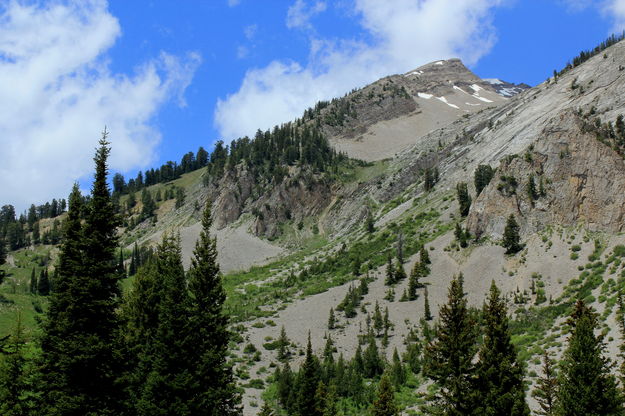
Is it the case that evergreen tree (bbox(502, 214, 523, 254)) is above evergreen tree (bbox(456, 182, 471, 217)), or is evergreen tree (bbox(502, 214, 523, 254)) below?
below

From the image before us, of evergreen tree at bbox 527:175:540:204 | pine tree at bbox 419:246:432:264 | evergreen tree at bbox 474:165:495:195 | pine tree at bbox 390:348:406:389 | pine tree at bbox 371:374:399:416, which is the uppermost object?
evergreen tree at bbox 474:165:495:195

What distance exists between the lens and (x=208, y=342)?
31.6 m

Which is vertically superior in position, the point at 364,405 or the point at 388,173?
the point at 388,173

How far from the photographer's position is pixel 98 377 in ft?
77.6

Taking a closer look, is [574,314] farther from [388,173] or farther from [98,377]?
[388,173]

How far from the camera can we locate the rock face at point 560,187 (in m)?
88.4

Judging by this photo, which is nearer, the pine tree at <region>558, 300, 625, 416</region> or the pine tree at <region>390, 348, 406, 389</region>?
the pine tree at <region>558, 300, 625, 416</region>

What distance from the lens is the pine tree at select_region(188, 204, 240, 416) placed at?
97.1 feet

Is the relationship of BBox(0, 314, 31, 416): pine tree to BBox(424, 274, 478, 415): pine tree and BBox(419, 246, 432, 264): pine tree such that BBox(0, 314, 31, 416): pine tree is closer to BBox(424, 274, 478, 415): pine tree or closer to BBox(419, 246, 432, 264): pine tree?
BBox(424, 274, 478, 415): pine tree

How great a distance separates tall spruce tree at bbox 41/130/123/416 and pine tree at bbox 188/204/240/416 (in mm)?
5907

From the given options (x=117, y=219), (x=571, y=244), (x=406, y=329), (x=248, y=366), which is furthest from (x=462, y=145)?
(x=117, y=219)

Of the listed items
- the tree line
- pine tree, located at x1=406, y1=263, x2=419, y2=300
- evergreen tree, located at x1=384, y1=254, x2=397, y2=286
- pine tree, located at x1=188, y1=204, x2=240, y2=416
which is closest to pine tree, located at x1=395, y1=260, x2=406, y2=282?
evergreen tree, located at x1=384, y1=254, x2=397, y2=286

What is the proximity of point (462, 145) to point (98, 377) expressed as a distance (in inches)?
5713

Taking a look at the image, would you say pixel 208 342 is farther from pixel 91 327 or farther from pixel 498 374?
pixel 498 374
